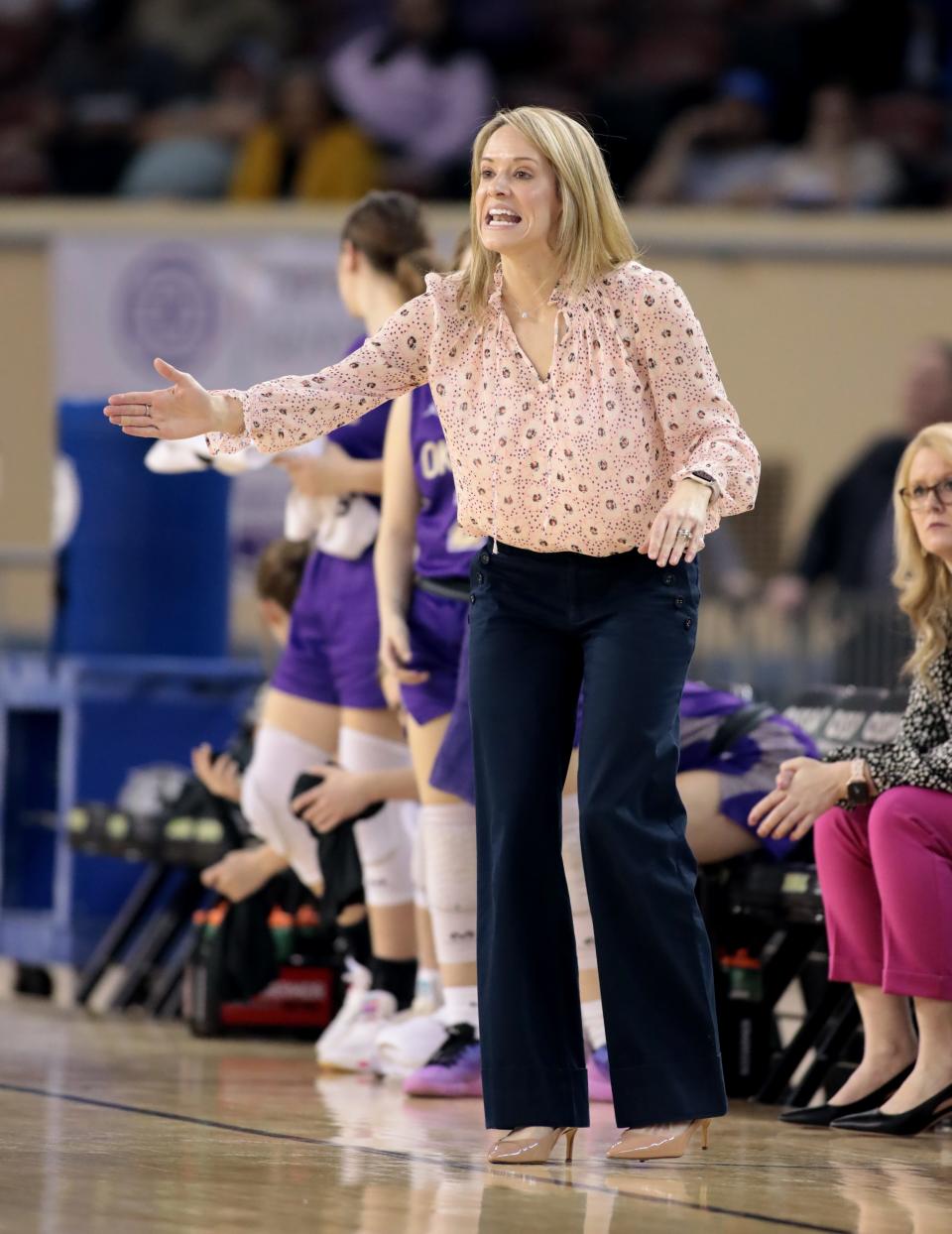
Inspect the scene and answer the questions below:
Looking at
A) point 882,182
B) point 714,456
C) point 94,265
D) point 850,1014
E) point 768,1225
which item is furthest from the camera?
point 882,182

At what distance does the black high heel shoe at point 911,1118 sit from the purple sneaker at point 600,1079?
0.53m

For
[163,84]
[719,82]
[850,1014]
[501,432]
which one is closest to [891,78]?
[719,82]

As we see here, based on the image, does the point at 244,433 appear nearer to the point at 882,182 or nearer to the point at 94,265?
the point at 94,265

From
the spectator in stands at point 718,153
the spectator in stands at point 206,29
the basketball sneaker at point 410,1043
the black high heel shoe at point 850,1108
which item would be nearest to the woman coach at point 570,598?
the black high heel shoe at point 850,1108

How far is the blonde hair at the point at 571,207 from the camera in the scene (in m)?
3.49

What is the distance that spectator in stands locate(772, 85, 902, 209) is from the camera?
11.1m

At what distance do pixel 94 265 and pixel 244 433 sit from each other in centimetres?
722

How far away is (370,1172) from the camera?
345 centimetres

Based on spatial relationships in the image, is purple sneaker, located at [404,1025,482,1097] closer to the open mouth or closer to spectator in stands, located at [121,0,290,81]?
the open mouth

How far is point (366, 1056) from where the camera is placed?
4914 millimetres

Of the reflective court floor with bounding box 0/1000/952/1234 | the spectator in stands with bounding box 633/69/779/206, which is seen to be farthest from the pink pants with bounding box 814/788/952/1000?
the spectator in stands with bounding box 633/69/779/206

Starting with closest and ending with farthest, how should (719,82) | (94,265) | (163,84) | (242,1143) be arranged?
(242,1143) < (94,265) < (719,82) < (163,84)

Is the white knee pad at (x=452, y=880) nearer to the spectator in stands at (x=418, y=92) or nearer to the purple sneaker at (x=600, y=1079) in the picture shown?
the purple sneaker at (x=600, y=1079)

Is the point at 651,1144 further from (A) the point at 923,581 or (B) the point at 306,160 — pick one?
(B) the point at 306,160
